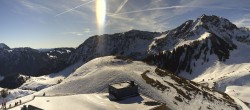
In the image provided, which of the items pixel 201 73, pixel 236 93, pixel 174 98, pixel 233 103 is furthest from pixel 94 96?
pixel 201 73

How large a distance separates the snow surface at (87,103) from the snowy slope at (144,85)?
38.1 ft

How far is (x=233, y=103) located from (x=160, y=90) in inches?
1223

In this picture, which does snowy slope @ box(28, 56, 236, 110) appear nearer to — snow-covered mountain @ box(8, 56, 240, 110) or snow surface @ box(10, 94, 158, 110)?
snow-covered mountain @ box(8, 56, 240, 110)

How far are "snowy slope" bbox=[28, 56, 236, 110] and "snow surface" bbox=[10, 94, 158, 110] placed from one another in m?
11.6

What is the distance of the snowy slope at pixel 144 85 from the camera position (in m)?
79.4

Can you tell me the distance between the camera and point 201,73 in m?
196

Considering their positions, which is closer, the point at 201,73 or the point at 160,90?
the point at 160,90

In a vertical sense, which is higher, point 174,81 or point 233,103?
point 174,81

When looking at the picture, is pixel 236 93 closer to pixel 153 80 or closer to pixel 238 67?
pixel 153 80

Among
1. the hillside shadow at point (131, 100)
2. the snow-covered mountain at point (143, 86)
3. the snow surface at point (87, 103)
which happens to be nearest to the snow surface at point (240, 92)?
the snow-covered mountain at point (143, 86)

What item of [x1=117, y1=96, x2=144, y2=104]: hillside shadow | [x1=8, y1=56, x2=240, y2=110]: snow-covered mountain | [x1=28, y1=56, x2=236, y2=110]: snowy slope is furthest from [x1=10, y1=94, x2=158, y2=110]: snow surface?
[x1=28, y1=56, x2=236, y2=110]: snowy slope

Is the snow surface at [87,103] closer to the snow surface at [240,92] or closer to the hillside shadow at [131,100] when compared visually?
the hillside shadow at [131,100]

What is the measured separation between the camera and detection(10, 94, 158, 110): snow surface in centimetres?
5731

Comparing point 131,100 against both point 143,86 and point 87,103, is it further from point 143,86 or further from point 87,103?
point 143,86
